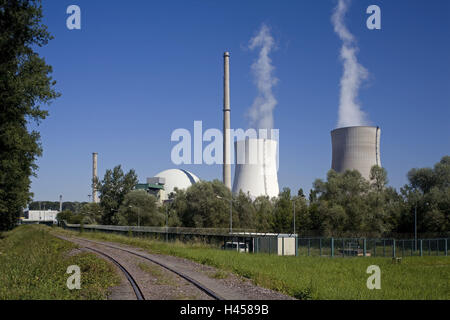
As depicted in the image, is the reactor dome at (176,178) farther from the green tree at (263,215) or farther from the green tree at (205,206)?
the green tree at (205,206)

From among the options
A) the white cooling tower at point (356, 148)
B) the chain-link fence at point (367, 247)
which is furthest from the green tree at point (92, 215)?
the chain-link fence at point (367, 247)

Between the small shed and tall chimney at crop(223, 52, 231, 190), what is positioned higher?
tall chimney at crop(223, 52, 231, 190)

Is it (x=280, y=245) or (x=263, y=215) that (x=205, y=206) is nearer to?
(x=263, y=215)

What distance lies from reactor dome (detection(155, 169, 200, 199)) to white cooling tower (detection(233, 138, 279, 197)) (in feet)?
226

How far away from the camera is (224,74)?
73.9 m

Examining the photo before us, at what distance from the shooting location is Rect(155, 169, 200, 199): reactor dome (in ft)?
448

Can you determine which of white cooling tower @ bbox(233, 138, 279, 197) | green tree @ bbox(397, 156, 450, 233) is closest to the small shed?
green tree @ bbox(397, 156, 450, 233)

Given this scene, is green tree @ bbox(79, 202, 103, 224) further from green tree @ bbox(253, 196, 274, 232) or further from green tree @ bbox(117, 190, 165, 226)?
green tree @ bbox(253, 196, 274, 232)

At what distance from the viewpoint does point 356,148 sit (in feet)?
180

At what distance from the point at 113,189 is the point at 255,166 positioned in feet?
101

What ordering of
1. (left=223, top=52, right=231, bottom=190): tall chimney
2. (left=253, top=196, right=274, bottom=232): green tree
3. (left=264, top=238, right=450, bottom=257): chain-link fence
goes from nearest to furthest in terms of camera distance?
(left=264, top=238, right=450, bottom=257): chain-link fence < (left=253, top=196, right=274, bottom=232): green tree < (left=223, top=52, right=231, bottom=190): tall chimney

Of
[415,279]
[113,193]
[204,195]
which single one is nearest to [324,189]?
[204,195]

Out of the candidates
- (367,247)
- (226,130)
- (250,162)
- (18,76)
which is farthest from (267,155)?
(18,76)
